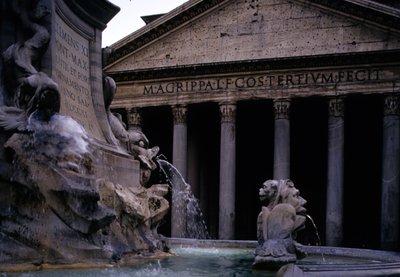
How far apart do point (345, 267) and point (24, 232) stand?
2524mm

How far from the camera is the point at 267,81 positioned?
22953mm

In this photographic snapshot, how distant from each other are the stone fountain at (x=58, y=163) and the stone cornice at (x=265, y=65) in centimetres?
1598

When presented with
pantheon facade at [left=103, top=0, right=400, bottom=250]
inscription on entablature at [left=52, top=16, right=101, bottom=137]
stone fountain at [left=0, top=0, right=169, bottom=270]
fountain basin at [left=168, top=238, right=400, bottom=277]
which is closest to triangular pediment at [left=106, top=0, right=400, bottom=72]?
pantheon facade at [left=103, top=0, right=400, bottom=250]

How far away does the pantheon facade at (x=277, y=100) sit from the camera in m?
21.7

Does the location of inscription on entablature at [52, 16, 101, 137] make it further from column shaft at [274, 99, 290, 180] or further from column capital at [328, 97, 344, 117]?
column capital at [328, 97, 344, 117]

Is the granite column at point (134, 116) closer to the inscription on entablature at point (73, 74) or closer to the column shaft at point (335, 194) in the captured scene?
the column shaft at point (335, 194)

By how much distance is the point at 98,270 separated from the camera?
502cm

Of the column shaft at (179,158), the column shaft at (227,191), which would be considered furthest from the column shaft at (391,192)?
the column shaft at (179,158)

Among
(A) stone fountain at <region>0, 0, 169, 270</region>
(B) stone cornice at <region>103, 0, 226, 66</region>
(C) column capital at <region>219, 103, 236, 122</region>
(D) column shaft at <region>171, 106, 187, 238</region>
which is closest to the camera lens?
(A) stone fountain at <region>0, 0, 169, 270</region>

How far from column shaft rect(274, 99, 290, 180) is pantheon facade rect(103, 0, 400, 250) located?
1.5 inches

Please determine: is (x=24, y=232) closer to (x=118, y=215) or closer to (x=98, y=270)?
(x=98, y=270)

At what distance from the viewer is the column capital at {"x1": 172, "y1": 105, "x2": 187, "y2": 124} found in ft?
79.7

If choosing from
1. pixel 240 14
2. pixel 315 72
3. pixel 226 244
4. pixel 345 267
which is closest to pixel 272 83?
pixel 315 72

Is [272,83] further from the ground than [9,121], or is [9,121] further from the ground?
[272,83]
